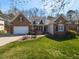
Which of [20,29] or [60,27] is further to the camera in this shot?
[20,29]

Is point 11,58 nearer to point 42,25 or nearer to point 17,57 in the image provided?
point 17,57

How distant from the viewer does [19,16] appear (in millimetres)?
50062

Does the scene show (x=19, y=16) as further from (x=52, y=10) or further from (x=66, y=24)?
(x=52, y=10)

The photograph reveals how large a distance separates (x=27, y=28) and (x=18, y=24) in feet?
8.17

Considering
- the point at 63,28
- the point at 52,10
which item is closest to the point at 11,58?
the point at 52,10

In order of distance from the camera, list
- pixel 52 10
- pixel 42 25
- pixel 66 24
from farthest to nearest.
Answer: pixel 42 25, pixel 66 24, pixel 52 10

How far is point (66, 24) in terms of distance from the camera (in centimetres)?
4678

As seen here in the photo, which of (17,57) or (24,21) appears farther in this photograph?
(24,21)

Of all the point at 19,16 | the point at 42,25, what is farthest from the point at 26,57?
the point at 42,25

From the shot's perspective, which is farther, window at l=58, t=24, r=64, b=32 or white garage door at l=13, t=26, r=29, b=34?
white garage door at l=13, t=26, r=29, b=34

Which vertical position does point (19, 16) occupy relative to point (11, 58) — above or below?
above

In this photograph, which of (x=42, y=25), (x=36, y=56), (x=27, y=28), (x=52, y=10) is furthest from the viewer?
(x=42, y=25)

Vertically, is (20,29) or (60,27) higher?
(60,27)

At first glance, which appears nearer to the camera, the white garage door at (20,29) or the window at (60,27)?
the window at (60,27)
